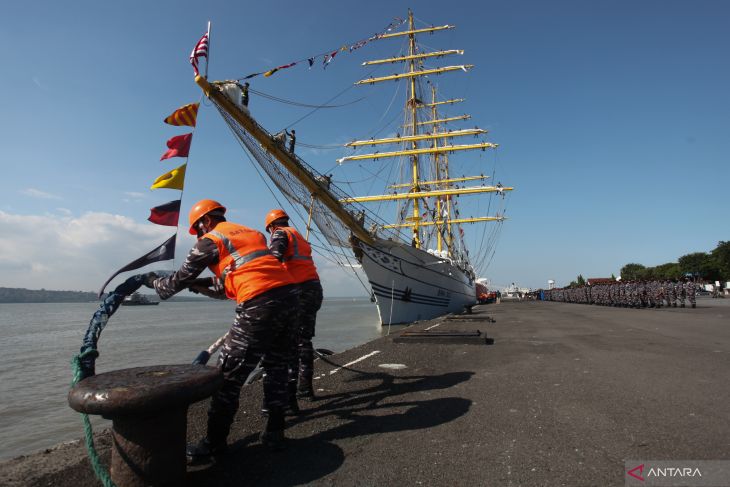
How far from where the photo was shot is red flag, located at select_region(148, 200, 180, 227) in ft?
15.0

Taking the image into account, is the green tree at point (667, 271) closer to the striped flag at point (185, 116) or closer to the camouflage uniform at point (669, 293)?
the camouflage uniform at point (669, 293)

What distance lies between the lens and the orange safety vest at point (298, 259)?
Result: 3818mm

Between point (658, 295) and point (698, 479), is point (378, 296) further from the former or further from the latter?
point (698, 479)

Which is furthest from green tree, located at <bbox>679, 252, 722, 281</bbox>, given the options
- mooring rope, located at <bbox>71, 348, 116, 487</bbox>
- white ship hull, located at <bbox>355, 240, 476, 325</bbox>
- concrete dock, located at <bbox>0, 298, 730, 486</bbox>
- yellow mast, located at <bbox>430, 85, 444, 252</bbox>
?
mooring rope, located at <bbox>71, 348, 116, 487</bbox>

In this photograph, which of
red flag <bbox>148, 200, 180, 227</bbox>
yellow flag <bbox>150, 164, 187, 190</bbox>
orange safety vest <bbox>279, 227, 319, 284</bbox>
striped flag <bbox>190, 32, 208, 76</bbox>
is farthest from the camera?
striped flag <bbox>190, 32, 208, 76</bbox>

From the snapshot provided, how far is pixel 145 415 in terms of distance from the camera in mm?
2170

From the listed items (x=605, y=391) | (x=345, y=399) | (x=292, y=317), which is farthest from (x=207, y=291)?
(x=605, y=391)

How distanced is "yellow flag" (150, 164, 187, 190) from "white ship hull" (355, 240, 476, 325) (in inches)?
621

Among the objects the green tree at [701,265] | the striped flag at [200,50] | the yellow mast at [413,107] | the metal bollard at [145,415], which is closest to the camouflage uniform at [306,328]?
the metal bollard at [145,415]

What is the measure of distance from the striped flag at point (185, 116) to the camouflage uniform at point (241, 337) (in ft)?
13.3

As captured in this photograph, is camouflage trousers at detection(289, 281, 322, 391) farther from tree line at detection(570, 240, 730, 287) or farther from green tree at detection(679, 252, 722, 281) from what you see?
green tree at detection(679, 252, 722, 281)

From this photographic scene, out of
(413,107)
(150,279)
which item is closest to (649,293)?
(413,107)

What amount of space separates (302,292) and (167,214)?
1879 mm

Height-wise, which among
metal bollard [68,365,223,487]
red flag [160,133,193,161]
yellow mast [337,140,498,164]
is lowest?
metal bollard [68,365,223,487]
